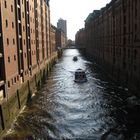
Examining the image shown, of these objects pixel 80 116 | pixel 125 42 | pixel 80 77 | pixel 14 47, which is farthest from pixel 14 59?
pixel 80 77

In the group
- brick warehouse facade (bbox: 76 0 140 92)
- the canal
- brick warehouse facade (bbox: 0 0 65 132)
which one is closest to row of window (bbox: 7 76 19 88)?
brick warehouse facade (bbox: 0 0 65 132)

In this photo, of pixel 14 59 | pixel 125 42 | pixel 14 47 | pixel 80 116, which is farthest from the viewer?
pixel 125 42

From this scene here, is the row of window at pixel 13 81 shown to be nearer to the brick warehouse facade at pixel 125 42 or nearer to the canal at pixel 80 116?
the canal at pixel 80 116

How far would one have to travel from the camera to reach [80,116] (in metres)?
38.6

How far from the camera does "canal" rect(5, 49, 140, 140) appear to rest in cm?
3153

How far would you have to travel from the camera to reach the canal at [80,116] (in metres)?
31.5

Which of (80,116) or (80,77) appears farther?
(80,77)

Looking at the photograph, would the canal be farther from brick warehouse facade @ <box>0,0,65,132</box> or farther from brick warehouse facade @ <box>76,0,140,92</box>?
brick warehouse facade @ <box>76,0,140,92</box>

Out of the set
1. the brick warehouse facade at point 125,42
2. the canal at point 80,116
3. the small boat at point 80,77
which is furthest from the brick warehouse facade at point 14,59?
the brick warehouse facade at point 125,42

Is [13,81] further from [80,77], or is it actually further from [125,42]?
[80,77]

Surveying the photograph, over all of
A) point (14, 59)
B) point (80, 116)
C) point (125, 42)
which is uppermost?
point (125, 42)

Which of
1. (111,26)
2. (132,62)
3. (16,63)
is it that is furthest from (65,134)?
(111,26)

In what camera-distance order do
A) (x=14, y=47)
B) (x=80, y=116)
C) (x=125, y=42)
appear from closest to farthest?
(x=80, y=116), (x=14, y=47), (x=125, y=42)

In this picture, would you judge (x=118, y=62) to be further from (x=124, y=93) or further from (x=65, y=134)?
(x=65, y=134)
